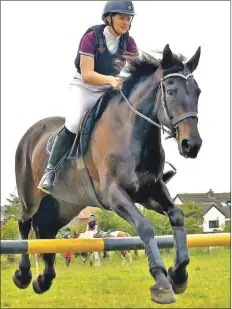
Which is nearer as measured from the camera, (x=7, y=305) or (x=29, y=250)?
(x=29, y=250)

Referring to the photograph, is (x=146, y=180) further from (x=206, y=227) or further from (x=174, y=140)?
(x=206, y=227)

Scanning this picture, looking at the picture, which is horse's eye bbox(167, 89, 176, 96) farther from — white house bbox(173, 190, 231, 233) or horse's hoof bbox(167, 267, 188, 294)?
white house bbox(173, 190, 231, 233)

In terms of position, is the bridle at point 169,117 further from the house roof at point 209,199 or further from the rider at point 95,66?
the house roof at point 209,199

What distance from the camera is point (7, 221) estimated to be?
775 cm

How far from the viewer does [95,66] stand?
5.52 meters

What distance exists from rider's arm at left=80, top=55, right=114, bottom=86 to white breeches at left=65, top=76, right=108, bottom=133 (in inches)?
14.6

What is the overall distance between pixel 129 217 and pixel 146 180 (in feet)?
1.38

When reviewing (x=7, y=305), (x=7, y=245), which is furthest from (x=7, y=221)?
(x=7, y=305)

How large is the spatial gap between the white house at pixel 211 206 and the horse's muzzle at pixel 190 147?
420cm

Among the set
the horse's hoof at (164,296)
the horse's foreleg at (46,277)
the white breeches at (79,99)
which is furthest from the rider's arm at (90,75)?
the horse's foreleg at (46,277)

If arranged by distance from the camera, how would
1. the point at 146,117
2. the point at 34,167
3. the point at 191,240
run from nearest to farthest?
the point at 146,117 < the point at 191,240 < the point at 34,167

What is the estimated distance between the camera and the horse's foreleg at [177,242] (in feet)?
Answer: 16.0

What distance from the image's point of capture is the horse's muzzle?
4547 millimetres

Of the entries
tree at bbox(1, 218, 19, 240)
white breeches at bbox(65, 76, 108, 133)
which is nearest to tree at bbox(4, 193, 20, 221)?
tree at bbox(1, 218, 19, 240)
